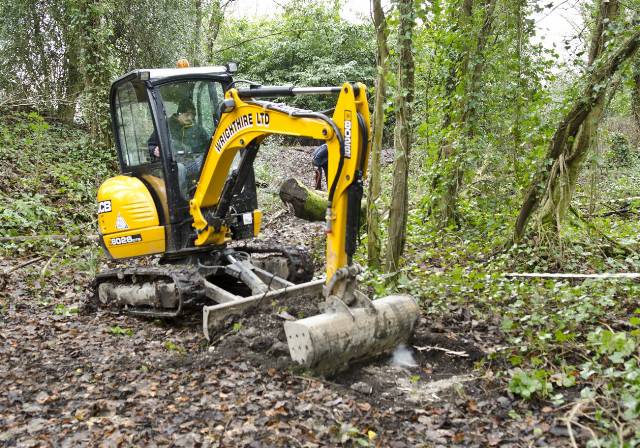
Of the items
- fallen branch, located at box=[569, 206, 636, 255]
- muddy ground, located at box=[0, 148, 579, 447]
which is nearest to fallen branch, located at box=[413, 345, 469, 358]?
muddy ground, located at box=[0, 148, 579, 447]

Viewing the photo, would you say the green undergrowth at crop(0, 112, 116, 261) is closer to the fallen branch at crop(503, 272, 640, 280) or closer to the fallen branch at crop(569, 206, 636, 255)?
the fallen branch at crop(503, 272, 640, 280)

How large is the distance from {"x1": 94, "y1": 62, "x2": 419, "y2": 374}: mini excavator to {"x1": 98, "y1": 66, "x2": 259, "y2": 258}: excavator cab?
0.01m

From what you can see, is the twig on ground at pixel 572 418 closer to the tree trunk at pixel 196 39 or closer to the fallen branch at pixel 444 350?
the fallen branch at pixel 444 350

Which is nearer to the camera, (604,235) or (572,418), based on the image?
(572,418)

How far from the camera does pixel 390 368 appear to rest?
4953 millimetres

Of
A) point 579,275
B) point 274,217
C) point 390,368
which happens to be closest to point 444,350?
point 390,368

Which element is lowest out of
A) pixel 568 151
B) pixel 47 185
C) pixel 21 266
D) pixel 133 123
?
pixel 21 266

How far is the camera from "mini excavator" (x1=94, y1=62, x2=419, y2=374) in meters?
4.94

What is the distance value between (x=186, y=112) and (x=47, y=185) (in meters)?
5.98

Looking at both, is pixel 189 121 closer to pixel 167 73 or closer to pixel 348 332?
pixel 167 73

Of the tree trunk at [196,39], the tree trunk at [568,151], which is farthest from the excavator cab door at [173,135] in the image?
the tree trunk at [196,39]

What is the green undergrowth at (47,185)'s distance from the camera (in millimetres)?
9391

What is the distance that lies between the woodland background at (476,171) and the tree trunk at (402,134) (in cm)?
2

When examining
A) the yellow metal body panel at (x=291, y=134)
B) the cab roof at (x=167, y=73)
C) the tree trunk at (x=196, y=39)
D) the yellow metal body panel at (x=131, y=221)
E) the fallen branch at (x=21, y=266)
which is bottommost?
the fallen branch at (x=21, y=266)
